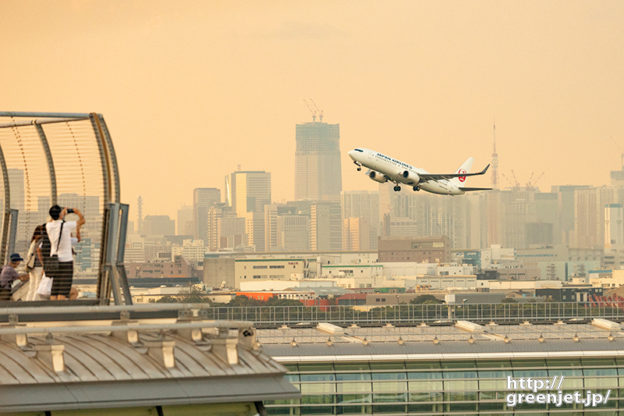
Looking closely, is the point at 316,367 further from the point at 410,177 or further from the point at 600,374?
the point at 410,177

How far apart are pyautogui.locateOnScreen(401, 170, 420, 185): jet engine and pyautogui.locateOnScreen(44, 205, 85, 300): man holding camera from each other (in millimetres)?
133893

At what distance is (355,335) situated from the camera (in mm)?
61594

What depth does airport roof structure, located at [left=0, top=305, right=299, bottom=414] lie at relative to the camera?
1288 cm

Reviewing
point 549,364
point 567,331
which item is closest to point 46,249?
point 549,364

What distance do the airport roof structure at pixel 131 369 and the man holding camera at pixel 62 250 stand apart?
19.3 feet

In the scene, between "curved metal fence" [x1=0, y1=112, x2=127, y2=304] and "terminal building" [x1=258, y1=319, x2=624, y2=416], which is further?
"terminal building" [x1=258, y1=319, x2=624, y2=416]

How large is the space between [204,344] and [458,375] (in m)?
40.0

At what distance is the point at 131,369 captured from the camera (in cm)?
1350

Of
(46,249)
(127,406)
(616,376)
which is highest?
(46,249)

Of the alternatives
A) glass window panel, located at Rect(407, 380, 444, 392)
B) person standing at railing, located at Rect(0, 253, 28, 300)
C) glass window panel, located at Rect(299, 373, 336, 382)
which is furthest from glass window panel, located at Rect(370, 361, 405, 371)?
person standing at railing, located at Rect(0, 253, 28, 300)

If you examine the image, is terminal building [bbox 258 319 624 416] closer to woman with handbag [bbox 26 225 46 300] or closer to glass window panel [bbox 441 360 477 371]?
glass window panel [bbox 441 360 477 371]

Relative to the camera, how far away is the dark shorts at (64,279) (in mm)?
20766

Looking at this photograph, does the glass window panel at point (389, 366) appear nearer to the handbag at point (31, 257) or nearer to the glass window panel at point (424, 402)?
the glass window panel at point (424, 402)

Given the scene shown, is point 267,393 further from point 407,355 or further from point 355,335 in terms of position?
point 355,335
